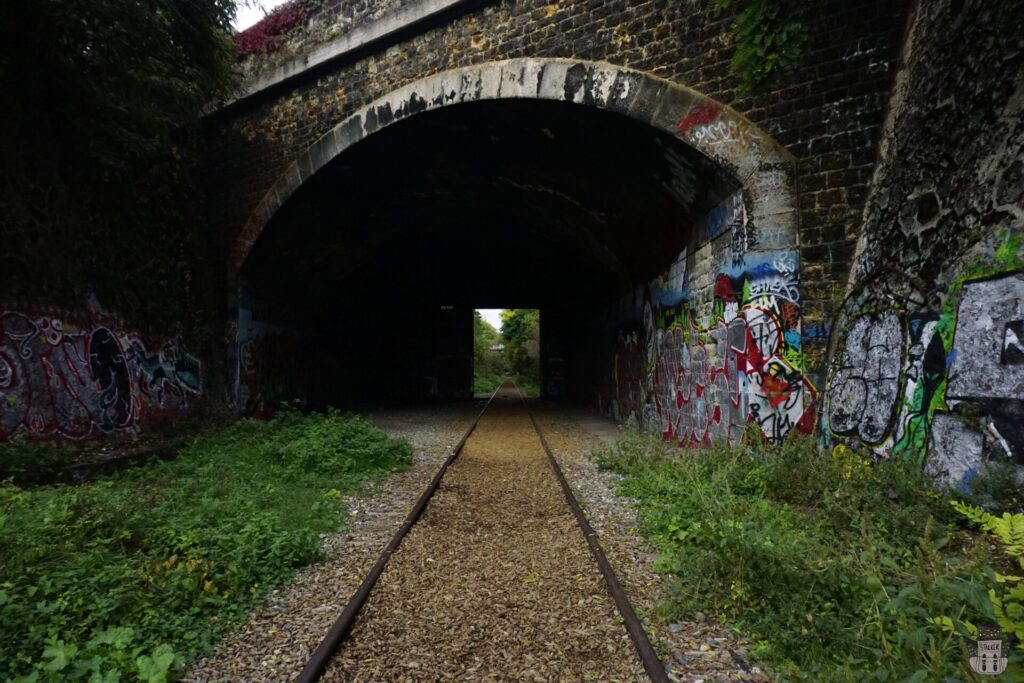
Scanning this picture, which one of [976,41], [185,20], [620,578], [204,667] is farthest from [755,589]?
[185,20]

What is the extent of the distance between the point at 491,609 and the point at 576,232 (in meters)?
9.17

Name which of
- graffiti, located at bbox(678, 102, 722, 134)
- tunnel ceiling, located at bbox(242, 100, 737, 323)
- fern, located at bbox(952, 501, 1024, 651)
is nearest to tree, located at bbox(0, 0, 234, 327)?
tunnel ceiling, located at bbox(242, 100, 737, 323)

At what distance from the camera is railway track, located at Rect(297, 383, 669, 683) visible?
2729 mm

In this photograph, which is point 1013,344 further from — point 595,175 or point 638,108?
point 595,175

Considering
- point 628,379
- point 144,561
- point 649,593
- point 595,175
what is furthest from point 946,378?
point 628,379

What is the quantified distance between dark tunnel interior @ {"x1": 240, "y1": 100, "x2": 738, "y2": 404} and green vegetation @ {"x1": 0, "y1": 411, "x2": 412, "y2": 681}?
216 inches

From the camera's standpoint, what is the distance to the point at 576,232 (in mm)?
11531

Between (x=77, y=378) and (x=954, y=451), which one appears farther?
(x=77, y=378)

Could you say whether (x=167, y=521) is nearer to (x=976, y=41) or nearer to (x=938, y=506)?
(x=938, y=506)

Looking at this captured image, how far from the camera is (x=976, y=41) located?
4621 millimetres

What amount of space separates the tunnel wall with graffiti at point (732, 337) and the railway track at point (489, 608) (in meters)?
2.48

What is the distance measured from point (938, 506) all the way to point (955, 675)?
8.39 feet

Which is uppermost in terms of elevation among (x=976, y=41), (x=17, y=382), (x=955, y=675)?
(x=976, y=41)

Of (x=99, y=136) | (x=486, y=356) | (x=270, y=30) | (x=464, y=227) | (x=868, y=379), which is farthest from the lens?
(x=486, y=356)
